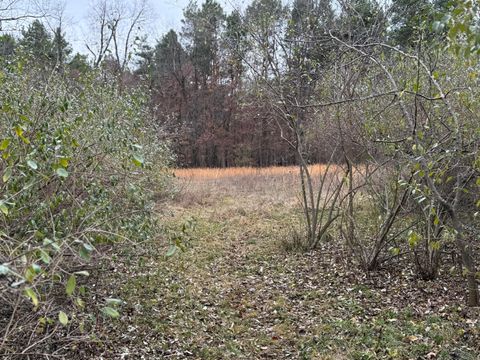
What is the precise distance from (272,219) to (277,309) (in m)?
4.44

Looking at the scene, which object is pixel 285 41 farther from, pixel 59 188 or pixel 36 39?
pixel 36 39

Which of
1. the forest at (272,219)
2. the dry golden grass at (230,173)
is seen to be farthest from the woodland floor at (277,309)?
the dry golden grass at (230,173)

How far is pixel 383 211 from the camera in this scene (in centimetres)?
582

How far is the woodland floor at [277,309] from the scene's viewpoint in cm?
364

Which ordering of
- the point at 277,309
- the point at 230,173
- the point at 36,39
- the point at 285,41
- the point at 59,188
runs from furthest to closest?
the point at 230,173, the point at 36,39, the point at 285,41, the point at 277,309, the point at 59,188

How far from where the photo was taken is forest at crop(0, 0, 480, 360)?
2850 millimetres

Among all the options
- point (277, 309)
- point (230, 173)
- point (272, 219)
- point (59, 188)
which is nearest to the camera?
point (59, 188)

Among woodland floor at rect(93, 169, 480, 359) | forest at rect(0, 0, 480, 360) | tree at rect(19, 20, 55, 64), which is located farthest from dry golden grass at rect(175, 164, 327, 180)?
woodland floor at rect(93, 169, 480, 359)

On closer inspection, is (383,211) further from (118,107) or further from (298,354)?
(118,107)

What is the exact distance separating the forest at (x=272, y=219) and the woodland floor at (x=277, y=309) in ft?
0.08

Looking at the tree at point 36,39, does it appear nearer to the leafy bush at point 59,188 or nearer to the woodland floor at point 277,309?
the leafy bush at point 59,188

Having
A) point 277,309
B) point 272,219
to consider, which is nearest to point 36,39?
point 272,219

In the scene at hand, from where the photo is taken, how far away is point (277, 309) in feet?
14.9

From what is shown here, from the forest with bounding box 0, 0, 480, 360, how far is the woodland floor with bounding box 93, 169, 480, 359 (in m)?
0.02
